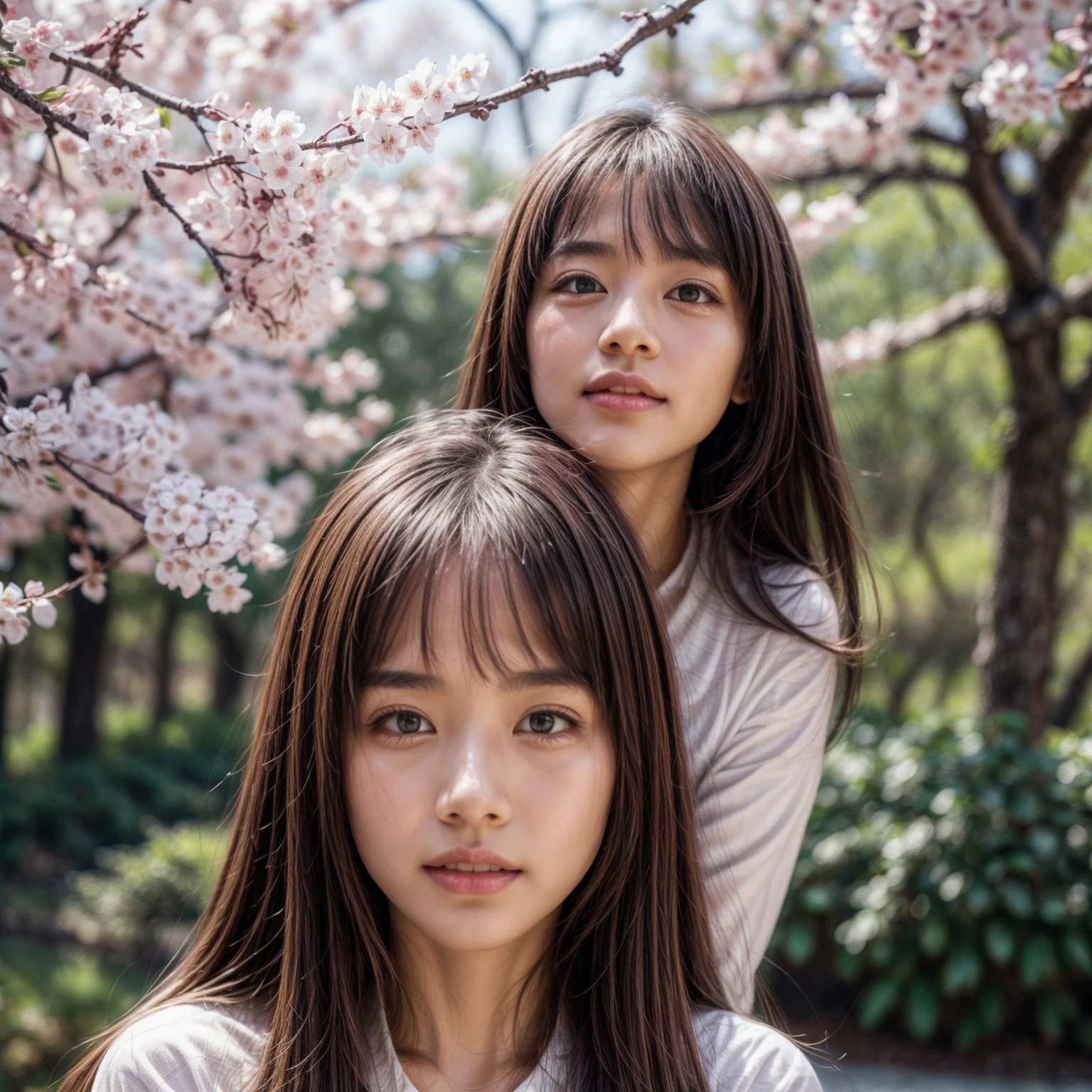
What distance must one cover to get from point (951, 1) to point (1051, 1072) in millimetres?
3569

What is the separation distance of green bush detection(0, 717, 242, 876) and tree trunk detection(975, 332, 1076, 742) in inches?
188

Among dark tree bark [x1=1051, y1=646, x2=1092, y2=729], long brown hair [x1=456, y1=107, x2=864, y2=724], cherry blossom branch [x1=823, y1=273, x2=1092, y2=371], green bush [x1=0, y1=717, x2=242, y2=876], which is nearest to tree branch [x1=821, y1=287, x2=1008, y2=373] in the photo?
cherry blossom branch [x1=823, y1=273, x2=1092, y2=371]

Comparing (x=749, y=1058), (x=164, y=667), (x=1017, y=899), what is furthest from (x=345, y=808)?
(x=164, y=667)

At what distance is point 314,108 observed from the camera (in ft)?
25.2

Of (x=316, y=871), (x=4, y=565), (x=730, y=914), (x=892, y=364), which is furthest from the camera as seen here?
(x=892, y=364)

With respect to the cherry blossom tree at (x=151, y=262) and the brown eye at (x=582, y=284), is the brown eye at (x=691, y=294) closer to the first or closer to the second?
the brown eye at (x=582, y=284)

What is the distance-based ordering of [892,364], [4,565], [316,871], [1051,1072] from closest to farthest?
1. [316,871]
2. [4,565]
3. [1051,1072]
4. [892,364]

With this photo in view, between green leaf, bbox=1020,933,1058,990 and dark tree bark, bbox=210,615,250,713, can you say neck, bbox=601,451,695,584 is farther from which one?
dark tree bark, bbox=210,615,250,713

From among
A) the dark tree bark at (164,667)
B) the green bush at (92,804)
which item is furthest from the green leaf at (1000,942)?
the dark tree bark at (164,667)

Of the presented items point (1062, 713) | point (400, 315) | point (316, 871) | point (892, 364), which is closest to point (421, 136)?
point (316, 871)

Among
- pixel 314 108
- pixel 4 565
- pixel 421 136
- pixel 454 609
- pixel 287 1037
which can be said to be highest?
pixel 314 108

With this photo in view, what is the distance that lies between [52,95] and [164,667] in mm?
15721

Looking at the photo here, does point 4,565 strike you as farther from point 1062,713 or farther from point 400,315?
point 400,315

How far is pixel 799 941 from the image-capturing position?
15.4 feet
